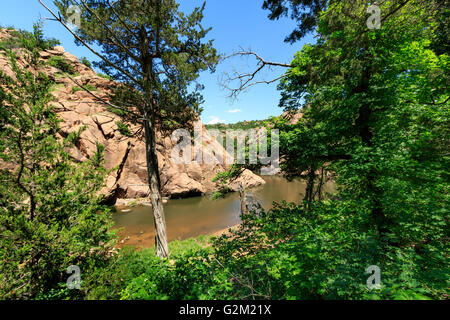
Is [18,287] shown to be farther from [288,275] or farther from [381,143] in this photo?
[381,143]

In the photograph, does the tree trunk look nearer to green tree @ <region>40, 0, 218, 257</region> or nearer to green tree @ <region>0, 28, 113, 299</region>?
green tree @ <region>40, 0, 218, 257</region>

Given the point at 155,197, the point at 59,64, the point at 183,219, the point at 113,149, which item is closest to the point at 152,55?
the point at 155,197

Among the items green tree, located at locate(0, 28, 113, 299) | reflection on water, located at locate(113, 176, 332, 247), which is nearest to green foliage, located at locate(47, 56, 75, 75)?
reflection on water, located at locate(113, 176, 332, 247)

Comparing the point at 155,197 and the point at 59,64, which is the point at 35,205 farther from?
the point at 59,64

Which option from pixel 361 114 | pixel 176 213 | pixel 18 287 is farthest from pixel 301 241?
pixel 176 213

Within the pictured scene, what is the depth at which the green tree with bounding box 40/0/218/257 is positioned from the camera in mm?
4930

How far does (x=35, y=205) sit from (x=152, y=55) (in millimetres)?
5661

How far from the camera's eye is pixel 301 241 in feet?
9.95

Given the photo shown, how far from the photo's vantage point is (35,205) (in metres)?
3.08

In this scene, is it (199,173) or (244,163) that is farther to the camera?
(199,173)

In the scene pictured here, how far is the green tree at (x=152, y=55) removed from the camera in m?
4.93
